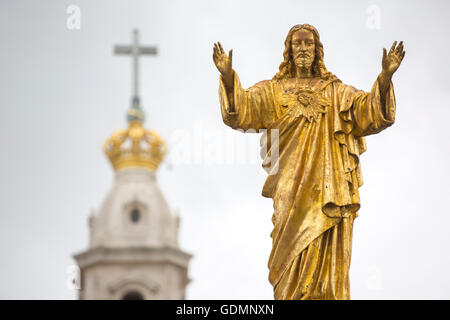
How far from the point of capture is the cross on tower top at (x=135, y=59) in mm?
75806

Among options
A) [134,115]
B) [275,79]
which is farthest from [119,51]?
[275,79]

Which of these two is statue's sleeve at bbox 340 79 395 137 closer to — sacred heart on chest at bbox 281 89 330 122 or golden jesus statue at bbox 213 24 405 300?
golden jesus statue at bbox 213 24 405 300

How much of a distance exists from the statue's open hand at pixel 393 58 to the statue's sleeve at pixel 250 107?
1438 millimetres

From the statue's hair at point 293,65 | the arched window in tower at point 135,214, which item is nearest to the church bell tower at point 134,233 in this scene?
the arched window in tower at point 135,214

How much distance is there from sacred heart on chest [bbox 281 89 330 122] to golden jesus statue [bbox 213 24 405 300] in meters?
0.01

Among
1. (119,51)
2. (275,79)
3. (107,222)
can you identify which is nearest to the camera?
(275,79)

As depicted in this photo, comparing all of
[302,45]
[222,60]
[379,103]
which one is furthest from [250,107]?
[379,103]

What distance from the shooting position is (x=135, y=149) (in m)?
80.1
